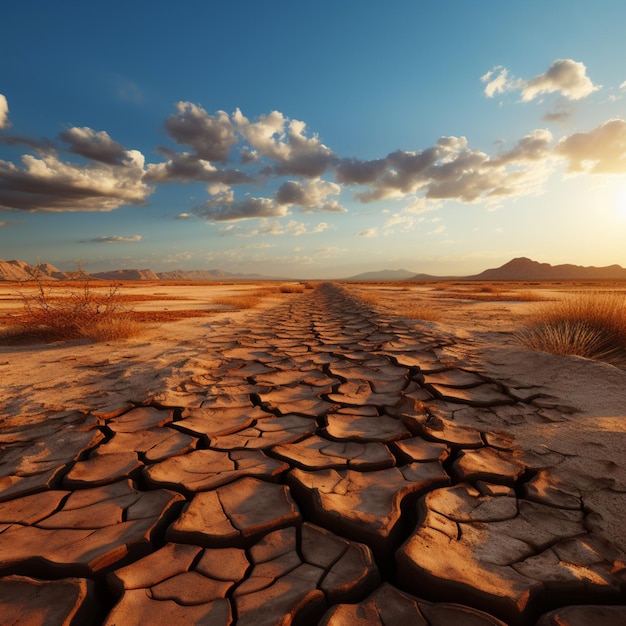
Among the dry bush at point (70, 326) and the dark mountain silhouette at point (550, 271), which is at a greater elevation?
the dark mountain silhouette at point (550, 271)

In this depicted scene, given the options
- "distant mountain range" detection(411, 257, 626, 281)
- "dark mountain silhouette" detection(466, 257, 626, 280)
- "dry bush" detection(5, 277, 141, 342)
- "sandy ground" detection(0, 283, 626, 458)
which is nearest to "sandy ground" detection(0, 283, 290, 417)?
"sandy ground" detection(0, 283, 626, 458)

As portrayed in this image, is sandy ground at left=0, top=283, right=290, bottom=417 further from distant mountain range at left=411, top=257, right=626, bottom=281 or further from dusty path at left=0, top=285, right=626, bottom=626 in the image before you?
distant mountain range at left=411, top=257, right=626, bottom=281

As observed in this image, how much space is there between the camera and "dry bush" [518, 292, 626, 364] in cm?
352

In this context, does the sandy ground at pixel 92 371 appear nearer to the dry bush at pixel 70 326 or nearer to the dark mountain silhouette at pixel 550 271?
the dry bush at pixel 70 326

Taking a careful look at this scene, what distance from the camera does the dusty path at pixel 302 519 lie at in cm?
94

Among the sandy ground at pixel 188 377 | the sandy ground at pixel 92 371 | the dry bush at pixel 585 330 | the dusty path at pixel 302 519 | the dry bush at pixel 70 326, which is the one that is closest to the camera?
the dusty path at pixel 302 519

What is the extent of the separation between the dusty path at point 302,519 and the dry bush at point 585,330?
1506 mm

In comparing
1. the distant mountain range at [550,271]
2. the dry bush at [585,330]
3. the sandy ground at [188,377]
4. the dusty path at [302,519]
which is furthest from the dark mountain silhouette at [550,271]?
the dusty path at [302,519]

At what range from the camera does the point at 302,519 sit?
1.28m

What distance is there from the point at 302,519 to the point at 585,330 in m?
4.01

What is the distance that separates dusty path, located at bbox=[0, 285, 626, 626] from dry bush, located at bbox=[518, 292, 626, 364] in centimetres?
151

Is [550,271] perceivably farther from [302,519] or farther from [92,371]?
[302,519]

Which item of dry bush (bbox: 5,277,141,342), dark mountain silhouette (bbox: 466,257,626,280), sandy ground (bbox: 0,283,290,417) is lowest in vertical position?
sandy ground (bbox: 0,283,290,417)

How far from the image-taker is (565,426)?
1965mm
